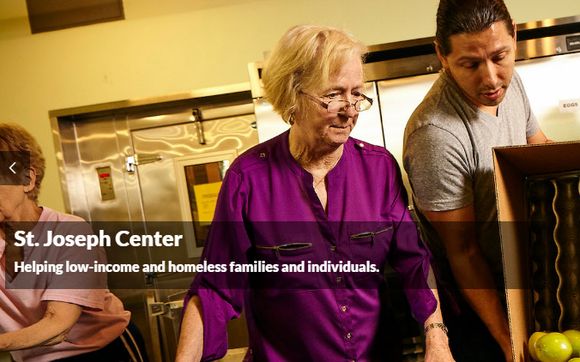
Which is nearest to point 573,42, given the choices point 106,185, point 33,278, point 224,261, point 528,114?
point 528,114

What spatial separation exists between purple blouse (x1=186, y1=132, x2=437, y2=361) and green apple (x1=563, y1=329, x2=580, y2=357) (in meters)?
0.25

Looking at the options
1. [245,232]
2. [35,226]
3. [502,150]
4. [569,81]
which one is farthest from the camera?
[569,81]

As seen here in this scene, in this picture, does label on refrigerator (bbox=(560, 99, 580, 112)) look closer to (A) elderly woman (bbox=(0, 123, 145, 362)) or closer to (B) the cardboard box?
(B) the cardboard box

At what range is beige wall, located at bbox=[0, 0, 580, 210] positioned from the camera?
257 cm

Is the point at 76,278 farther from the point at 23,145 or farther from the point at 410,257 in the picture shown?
the point at 410,257

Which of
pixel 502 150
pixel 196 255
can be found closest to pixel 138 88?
pixel 196 255

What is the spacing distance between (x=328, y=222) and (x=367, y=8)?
1.81 m

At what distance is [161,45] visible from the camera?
104 inches

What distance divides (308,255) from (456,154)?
14.3 inches

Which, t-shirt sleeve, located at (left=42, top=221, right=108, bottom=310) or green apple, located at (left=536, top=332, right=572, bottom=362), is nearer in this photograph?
green apple, located at (left=536, top=332, right=572, bottom=362)

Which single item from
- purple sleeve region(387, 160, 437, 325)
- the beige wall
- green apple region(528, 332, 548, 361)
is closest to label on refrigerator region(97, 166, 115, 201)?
the beige wall

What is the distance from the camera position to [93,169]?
2.80m

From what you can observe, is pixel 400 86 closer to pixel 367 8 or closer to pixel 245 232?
pixel 367 8

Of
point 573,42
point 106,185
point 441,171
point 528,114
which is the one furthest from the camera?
point 106,185
